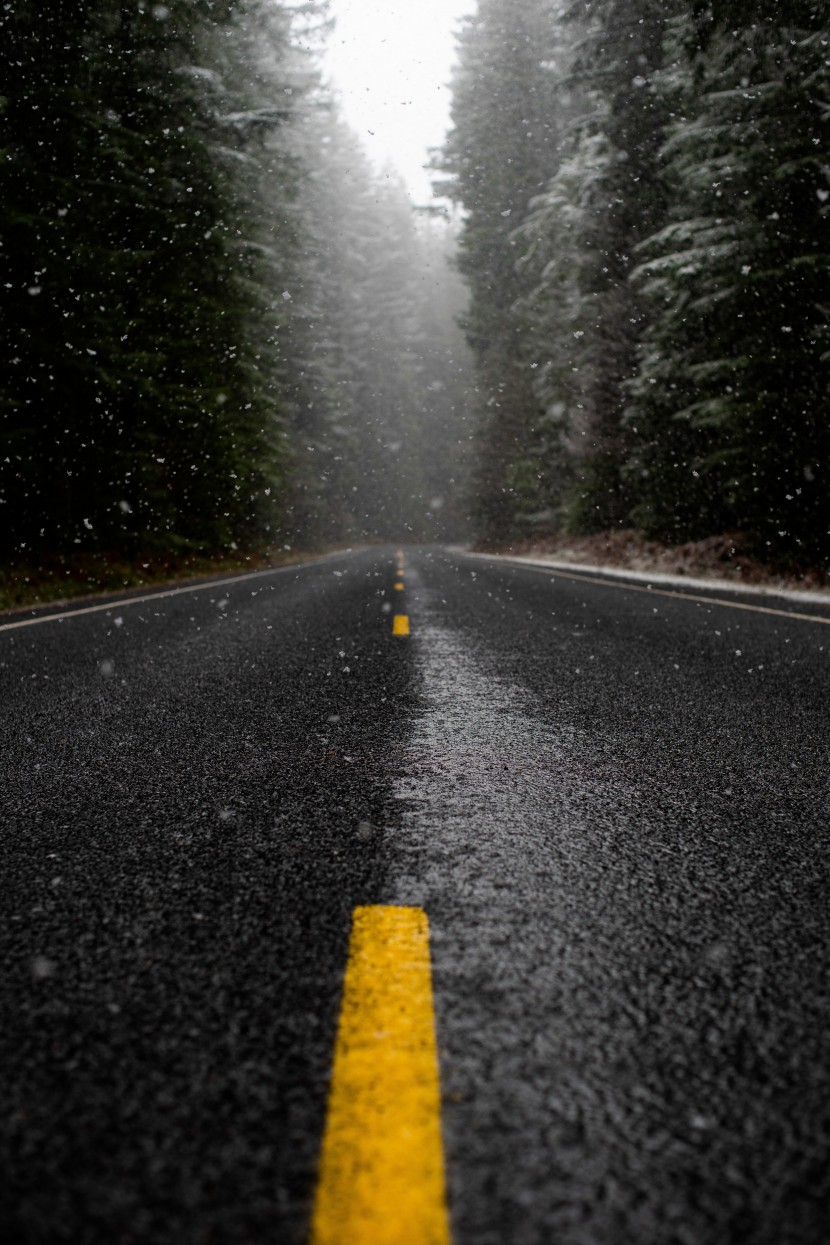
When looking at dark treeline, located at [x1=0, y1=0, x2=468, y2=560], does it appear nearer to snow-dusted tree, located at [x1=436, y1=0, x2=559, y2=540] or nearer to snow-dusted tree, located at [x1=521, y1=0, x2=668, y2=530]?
snow-dusted tree, located at [x1=521, y1=0, x2=668, y2=530]

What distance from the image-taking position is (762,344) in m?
14.1

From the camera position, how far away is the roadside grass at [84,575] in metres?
12.9

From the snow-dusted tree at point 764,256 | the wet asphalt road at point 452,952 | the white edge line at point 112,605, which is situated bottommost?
the white edge line at point 112,605

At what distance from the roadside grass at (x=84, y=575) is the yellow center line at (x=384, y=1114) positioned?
11.1 meters

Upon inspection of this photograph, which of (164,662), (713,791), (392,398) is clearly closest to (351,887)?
(713,791)

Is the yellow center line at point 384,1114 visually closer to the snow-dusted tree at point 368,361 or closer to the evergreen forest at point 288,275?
the evergreen forest at point 288,275

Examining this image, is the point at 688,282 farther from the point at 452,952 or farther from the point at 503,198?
the point at 503,198

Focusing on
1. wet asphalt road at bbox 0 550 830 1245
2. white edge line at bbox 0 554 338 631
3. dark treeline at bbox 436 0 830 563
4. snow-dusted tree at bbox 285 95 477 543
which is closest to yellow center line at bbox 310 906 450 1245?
wet asphalt road at bbox 0 550 830 1245

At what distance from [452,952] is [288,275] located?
35.1 meters

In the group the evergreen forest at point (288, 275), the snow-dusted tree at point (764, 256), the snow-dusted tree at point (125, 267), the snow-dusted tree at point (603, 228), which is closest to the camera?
the snow-dusted tree at point (764, 256)

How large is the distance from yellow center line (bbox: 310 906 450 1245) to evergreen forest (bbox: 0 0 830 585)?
13.2 meters

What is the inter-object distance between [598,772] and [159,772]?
165 centimetres

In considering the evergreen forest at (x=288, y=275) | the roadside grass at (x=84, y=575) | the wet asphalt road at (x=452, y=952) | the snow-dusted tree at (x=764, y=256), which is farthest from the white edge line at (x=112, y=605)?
the snow-dusted tree at (x=764, y=256)

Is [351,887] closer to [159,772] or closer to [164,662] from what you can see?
[159,772]
